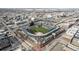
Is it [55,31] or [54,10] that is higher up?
[54,10]

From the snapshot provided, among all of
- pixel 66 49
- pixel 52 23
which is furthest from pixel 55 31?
pixel 66 49

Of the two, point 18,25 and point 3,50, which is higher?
point 18,25

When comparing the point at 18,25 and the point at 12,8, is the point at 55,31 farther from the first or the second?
the point at 12,8
